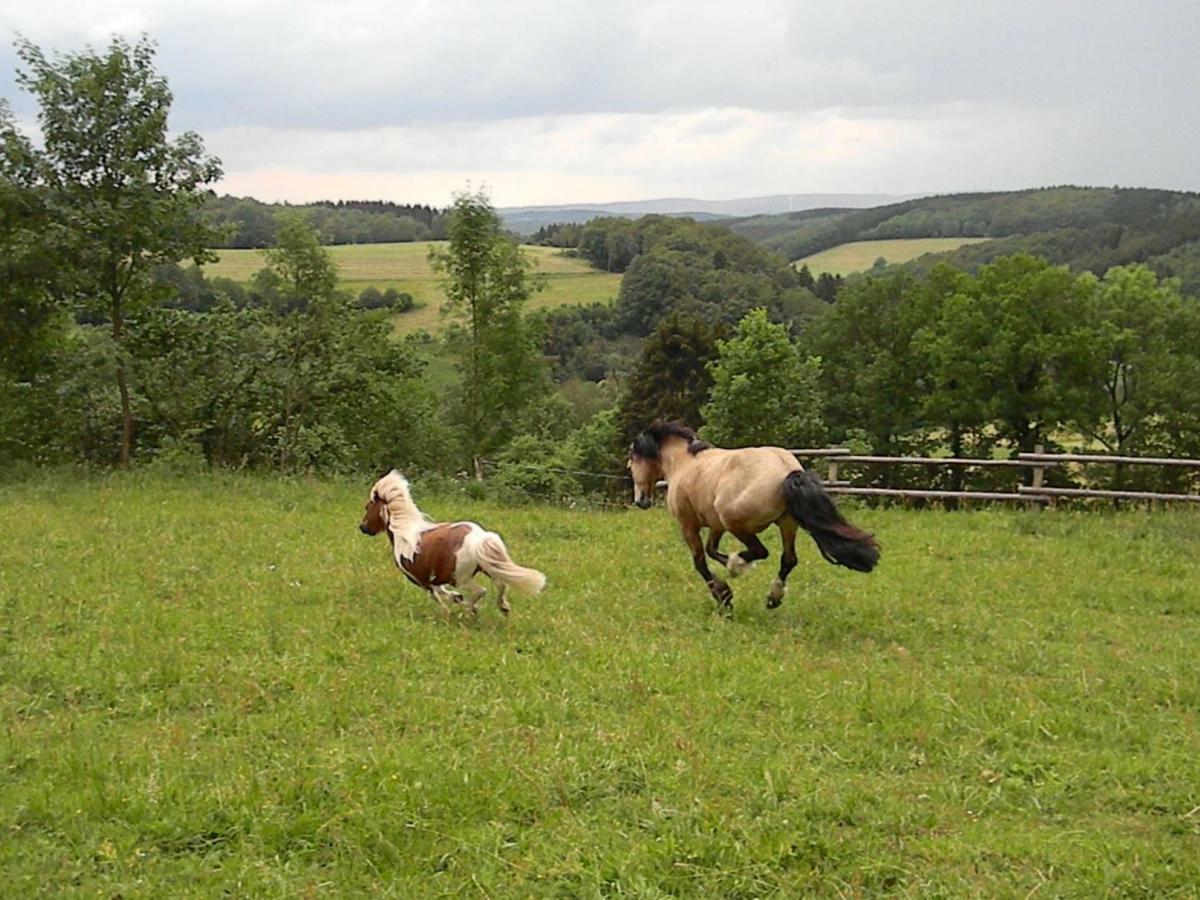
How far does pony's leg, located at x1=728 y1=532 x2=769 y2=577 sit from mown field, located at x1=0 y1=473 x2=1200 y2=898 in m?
0.45

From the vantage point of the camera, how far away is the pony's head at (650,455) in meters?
11.4

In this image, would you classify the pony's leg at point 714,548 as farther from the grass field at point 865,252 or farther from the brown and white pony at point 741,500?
the grass field at point 865,252


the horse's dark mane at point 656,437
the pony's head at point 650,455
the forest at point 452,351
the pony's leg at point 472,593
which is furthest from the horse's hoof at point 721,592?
the forest at point 452,351

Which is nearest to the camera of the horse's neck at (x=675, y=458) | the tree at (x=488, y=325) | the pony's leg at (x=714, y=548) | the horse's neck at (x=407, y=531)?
the horse's neck at (x=407, y=531)

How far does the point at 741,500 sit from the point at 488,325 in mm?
24389

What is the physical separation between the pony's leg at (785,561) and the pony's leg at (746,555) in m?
0.24

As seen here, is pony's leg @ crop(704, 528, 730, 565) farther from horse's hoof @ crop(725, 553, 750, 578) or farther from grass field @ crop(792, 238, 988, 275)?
grass field @ crop(792, 238, 988, 275)

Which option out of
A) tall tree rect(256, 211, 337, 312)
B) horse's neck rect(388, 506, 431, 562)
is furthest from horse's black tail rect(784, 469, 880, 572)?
tall tree rect(256, 211, 337, 312)

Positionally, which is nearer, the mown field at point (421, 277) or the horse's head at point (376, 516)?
the horse's head at point (376, 516)

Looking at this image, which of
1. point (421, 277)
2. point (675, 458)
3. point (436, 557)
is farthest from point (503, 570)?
point (421, 277)

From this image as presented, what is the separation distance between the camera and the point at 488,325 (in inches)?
1308

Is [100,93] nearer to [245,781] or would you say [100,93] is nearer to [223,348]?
[223,348]

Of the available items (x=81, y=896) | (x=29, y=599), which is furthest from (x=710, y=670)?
(x=29, y=599)

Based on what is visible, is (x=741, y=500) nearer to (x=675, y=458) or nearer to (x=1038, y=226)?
(x=675, y=458)
